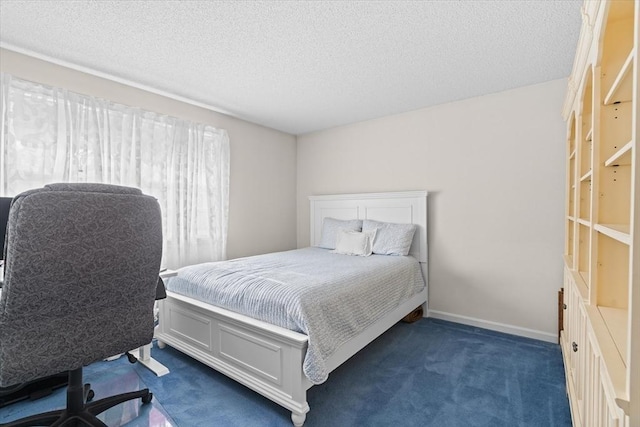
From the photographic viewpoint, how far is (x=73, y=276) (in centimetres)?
120

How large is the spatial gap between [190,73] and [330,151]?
6.94 feet

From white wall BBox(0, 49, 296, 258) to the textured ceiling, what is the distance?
0.19 metres

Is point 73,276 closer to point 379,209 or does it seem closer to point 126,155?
point 126,155

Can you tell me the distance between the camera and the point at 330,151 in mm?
4258

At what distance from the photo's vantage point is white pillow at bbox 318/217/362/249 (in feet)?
12.1

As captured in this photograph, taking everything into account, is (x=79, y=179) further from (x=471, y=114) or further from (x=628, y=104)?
(x=471, y=114)

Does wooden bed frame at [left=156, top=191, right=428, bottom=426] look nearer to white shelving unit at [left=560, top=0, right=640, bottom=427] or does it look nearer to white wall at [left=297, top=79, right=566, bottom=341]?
white wall at [left=297, top=79, right=566, bottom=341]

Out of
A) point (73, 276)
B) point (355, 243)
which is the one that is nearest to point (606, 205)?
point (73, 276)

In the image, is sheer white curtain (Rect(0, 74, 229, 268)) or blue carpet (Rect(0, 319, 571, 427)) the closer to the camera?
blue carpet (Rect(0, 319, 571, 427))

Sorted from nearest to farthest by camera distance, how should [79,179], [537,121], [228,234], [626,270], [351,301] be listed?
[626,270] → [351,301] → [79,179] → [537,121] → [228,234]

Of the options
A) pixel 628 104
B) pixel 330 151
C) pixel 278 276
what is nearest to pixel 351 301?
pixel 278 276

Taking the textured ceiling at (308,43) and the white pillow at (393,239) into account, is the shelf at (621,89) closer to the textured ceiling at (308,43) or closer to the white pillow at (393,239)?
→ the textured ceiling at (308,43)

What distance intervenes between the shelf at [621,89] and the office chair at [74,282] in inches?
72.5

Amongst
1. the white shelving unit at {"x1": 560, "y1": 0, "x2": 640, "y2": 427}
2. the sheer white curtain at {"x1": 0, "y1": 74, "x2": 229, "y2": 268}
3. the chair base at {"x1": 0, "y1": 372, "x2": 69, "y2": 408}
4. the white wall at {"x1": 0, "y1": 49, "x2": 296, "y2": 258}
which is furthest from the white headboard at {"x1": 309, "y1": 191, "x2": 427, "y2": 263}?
the chair base at {"x1": 0, "y1": 372, "x2": 69, "y2": 408}
